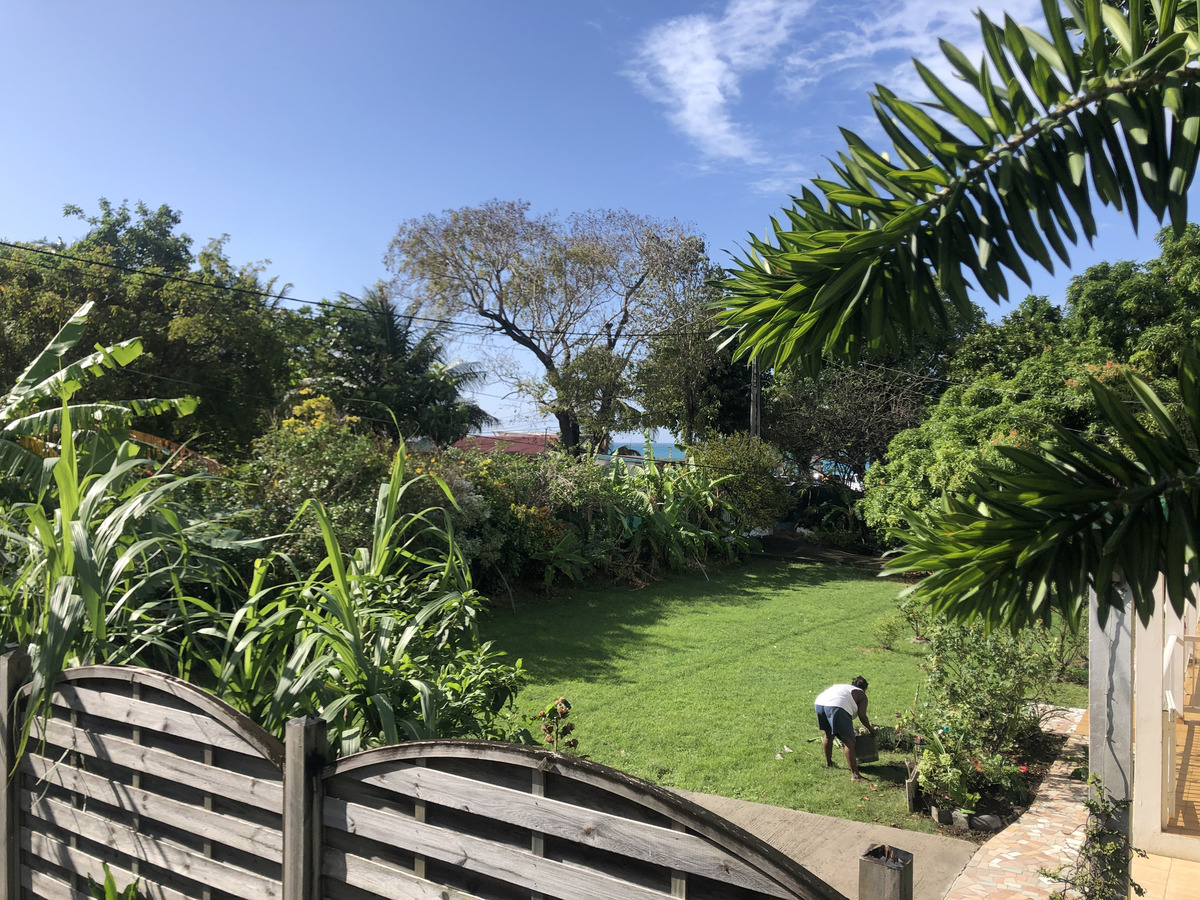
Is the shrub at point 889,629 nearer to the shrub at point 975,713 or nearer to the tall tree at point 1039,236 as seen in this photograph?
the shrub at point 975,713

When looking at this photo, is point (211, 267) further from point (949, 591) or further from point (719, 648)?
point (949, 591)

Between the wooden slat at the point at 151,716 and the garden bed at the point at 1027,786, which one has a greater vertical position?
the wooden slat at the point at 151,716

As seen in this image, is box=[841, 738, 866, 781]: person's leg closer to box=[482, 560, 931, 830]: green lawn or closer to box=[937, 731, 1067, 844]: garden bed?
box=[482, 560, 931, 830]: green lawn

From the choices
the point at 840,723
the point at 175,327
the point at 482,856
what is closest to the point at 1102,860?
the point at 840,723

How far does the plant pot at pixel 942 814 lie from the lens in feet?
17.9

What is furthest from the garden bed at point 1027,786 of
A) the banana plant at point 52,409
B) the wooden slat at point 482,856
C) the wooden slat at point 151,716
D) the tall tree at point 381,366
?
the tall tree at point 381,366

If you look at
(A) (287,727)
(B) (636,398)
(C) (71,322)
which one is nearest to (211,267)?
(B) (636,398)

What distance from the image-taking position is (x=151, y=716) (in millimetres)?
2781

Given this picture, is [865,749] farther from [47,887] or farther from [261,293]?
[261,293]

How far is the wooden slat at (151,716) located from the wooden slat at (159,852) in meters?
0.39

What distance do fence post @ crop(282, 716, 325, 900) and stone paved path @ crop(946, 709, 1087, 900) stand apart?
3306 millimetres

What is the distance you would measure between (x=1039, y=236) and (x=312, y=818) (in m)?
2.33

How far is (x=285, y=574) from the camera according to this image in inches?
382

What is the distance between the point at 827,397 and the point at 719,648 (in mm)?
14404
